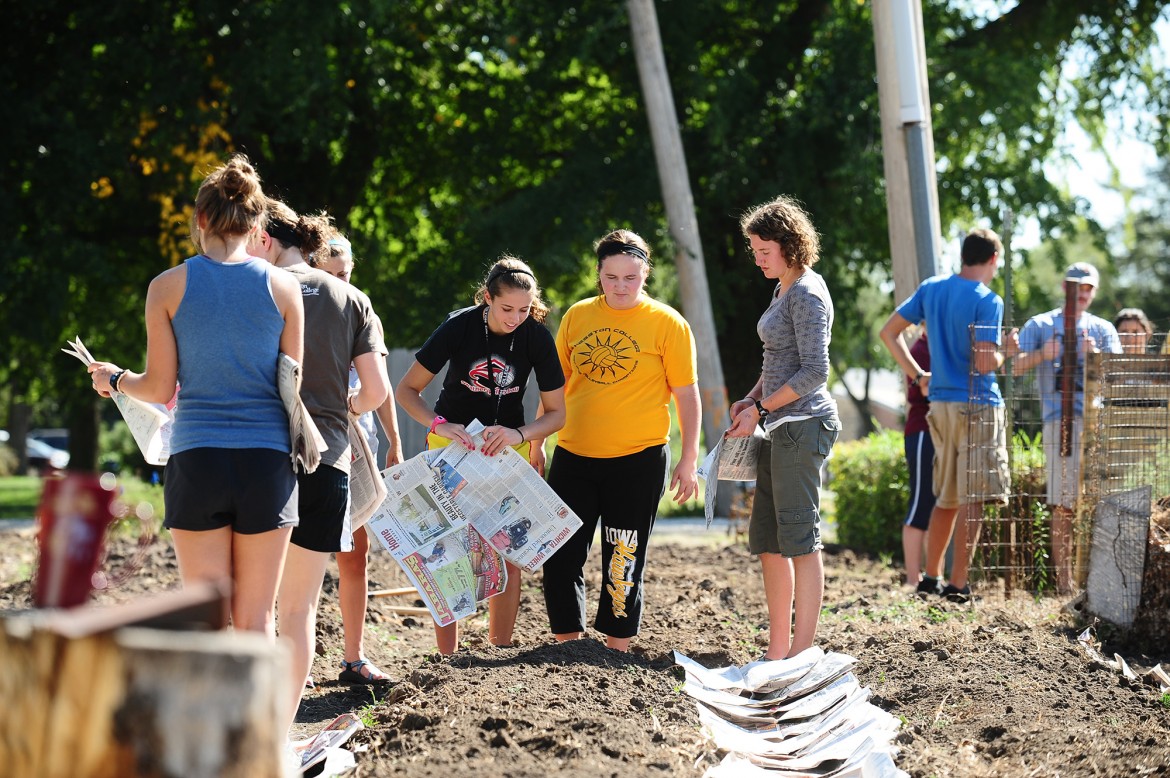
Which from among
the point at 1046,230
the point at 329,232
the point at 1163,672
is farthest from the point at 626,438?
the point at 1046,230

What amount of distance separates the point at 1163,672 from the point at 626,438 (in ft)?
8.37

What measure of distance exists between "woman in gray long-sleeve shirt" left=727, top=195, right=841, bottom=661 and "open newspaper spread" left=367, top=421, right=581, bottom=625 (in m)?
0.92

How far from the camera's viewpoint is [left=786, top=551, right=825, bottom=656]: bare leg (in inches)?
207

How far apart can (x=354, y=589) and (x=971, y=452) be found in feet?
12.3

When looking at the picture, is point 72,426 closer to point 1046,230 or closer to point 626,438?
point 1046,230

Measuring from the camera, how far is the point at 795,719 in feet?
14.9

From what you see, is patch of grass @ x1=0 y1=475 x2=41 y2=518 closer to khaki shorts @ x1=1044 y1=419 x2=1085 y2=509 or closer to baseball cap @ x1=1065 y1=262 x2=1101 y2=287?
khaki shorts @ x1=1044 y1=419 x2=1085 y2=509

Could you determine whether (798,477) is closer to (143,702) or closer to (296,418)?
(296,418)

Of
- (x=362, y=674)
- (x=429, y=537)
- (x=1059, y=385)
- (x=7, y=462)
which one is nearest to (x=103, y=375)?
(x=429, y=537)

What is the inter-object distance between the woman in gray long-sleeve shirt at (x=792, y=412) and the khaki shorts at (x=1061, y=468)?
2671 mm

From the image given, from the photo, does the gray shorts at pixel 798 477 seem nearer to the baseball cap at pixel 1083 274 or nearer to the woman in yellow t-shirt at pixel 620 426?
the woman in yellow t-shirt at pixel 620 426

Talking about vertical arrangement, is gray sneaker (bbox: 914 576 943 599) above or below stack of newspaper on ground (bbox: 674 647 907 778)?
above

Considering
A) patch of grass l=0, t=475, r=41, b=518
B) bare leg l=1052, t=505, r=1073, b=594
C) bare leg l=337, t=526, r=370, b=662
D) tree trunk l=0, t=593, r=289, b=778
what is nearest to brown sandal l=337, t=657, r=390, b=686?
bare leg l=337, t=526, r=370, b=662

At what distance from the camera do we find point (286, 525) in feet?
11.6
